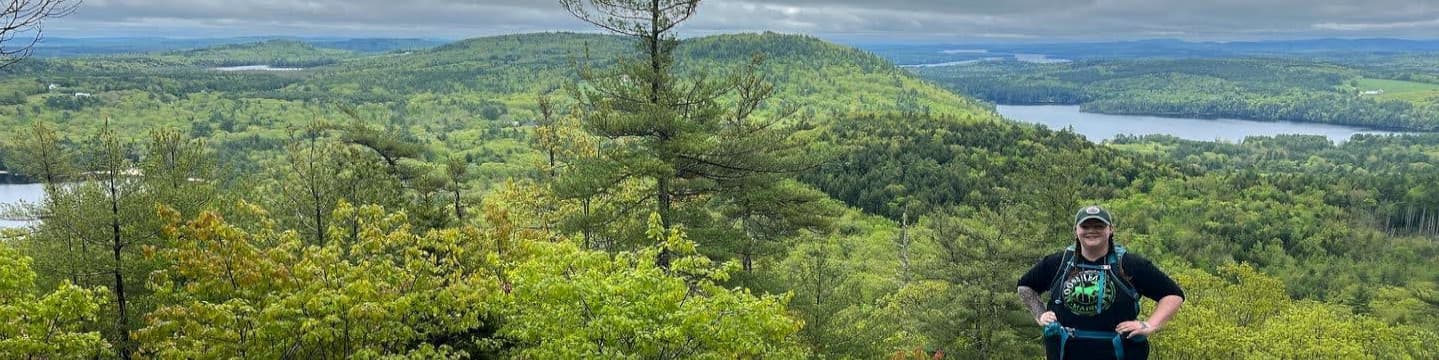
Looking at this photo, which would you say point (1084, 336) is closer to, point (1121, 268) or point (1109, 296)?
point (1109, 296)

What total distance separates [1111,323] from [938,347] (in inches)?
722

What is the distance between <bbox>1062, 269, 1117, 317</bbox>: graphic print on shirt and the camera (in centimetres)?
530

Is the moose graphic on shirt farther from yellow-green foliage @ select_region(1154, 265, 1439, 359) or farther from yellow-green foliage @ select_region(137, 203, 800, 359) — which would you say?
yellow-green foliage @ select_region(1154, 265, 1439, 359)

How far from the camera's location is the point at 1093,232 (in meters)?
5.24

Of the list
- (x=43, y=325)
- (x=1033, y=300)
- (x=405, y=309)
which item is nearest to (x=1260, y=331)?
(x=1033, y=300)

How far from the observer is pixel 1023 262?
72.3 ft

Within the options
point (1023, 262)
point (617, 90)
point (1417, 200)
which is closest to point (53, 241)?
point (617, 90)

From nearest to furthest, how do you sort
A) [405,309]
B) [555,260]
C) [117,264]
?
[405,309], [555,260], [117,264]

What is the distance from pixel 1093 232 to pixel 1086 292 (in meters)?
0.41

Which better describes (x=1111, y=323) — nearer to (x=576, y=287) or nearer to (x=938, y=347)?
(x=576, y=287)

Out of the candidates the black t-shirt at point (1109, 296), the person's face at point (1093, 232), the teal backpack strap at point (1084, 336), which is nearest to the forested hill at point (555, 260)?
the teal backpack strap at point (1084, 336)

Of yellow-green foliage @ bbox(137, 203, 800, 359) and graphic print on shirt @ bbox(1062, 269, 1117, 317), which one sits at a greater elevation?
graphic print on shirt @ bbox(1062, 269, 1117, 317)

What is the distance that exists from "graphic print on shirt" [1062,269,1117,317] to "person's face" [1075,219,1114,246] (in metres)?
0.22

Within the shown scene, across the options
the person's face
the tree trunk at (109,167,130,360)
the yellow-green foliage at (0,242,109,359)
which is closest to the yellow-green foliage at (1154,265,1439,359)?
the person's face
